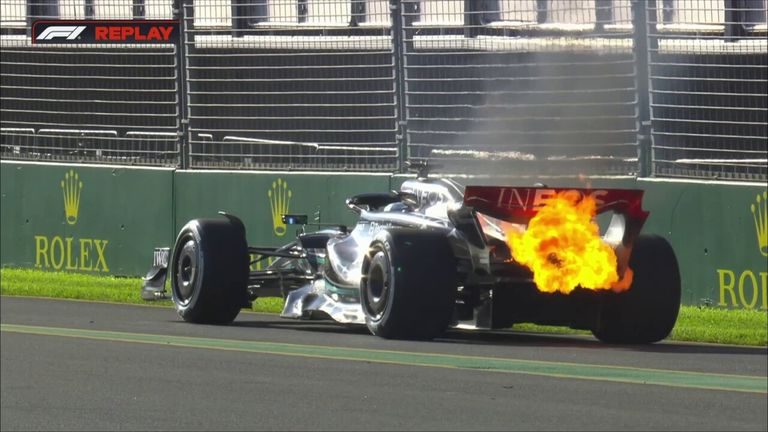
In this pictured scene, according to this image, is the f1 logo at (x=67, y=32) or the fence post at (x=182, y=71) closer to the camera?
the fence post at (x=182, y=71)

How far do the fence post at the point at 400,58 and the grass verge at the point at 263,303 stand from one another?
71.5 inches

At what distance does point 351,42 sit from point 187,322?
4.46m

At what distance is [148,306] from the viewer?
14609mm

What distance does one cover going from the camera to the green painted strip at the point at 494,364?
9375 mm

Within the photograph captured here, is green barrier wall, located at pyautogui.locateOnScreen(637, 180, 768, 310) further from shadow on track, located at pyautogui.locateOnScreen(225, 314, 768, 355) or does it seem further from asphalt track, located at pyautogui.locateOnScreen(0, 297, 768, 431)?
asphalt track, located at pyautogui.locateOnScreen(0, 297, 768, 431)

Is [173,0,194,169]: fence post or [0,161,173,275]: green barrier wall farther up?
[173,0,194,169]: fence post

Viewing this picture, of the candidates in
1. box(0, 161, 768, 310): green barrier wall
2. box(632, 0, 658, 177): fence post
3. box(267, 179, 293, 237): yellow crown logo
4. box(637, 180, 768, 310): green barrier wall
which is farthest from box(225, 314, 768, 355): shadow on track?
box(267, 179, 293, 237): yellow crown logo

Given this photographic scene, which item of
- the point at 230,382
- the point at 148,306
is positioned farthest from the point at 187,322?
the point at 230,382

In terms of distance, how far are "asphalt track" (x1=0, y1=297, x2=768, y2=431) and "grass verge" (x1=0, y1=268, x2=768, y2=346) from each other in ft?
1.91

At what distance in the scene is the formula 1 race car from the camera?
10266 mm

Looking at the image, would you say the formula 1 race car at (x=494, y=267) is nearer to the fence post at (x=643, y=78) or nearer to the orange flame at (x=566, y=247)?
the orange flame at (x=566, y=247)

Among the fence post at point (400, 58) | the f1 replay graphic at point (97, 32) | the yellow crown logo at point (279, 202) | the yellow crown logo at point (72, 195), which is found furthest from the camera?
the f1 replay graphic at point (97, 32)

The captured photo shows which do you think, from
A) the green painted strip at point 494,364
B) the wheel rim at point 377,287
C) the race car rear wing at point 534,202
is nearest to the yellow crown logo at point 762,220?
the race car rear wing at point 534,202

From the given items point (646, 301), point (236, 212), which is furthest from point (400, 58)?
point (646, 301)
